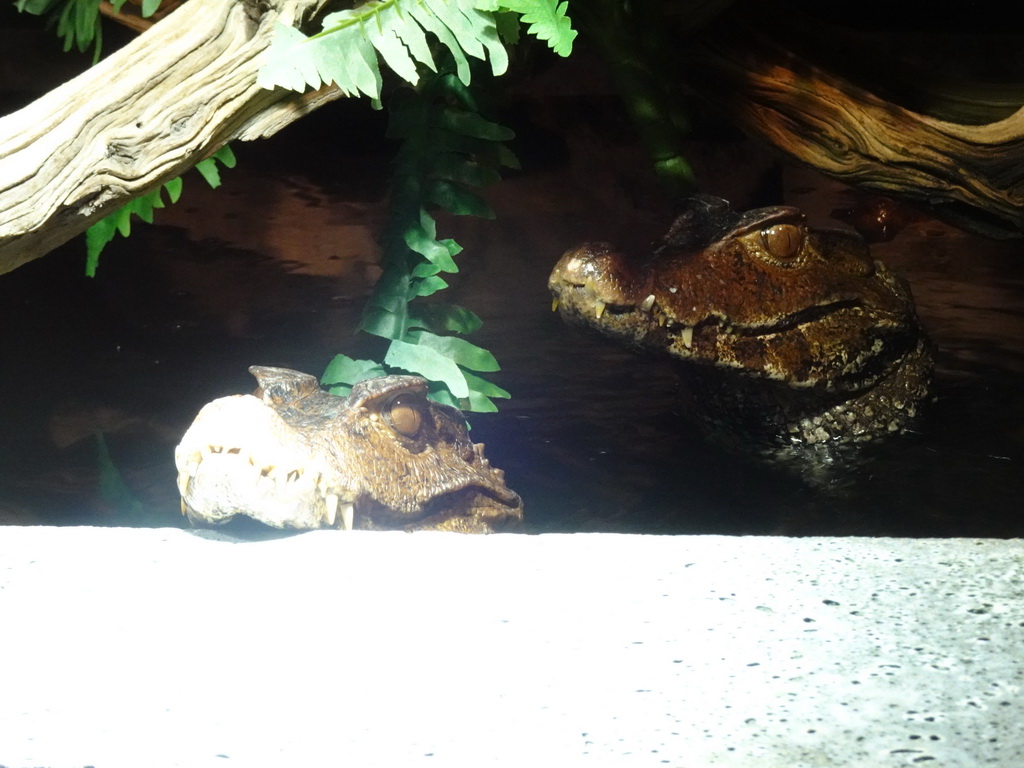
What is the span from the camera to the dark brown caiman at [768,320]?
323cm

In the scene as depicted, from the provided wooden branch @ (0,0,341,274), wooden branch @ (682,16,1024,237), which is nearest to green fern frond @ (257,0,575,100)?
wooden branch @ (0,0,341,274)

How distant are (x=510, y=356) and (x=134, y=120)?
8.26ft

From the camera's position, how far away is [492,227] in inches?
228

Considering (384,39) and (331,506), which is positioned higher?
(384,39)

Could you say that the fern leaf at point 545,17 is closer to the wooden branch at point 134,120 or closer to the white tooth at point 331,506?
the wooden branch at point 134,120

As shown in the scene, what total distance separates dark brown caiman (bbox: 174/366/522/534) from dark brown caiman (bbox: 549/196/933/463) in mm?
720

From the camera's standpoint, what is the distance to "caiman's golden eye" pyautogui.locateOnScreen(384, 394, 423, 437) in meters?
2.86

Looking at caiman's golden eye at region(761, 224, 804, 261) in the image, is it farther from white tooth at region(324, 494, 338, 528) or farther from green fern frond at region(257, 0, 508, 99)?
white tooth at region(324, 494, 338, 528)

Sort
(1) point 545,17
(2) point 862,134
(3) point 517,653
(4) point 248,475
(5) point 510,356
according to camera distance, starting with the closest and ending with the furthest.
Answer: (3) point 517,653 < (4) point 248,475 < (1) point 545,17 < (2) point 862,134 < (5) point 510,356

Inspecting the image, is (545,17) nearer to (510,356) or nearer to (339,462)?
(339,462)

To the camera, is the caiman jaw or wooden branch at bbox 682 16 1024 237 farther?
wooden branch at bbox 682 16 1024 237

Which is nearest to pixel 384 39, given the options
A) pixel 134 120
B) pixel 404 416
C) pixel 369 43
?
pixel 369 43

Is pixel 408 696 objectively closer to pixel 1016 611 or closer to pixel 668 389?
pixel 1016 611

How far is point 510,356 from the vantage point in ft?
15.4
